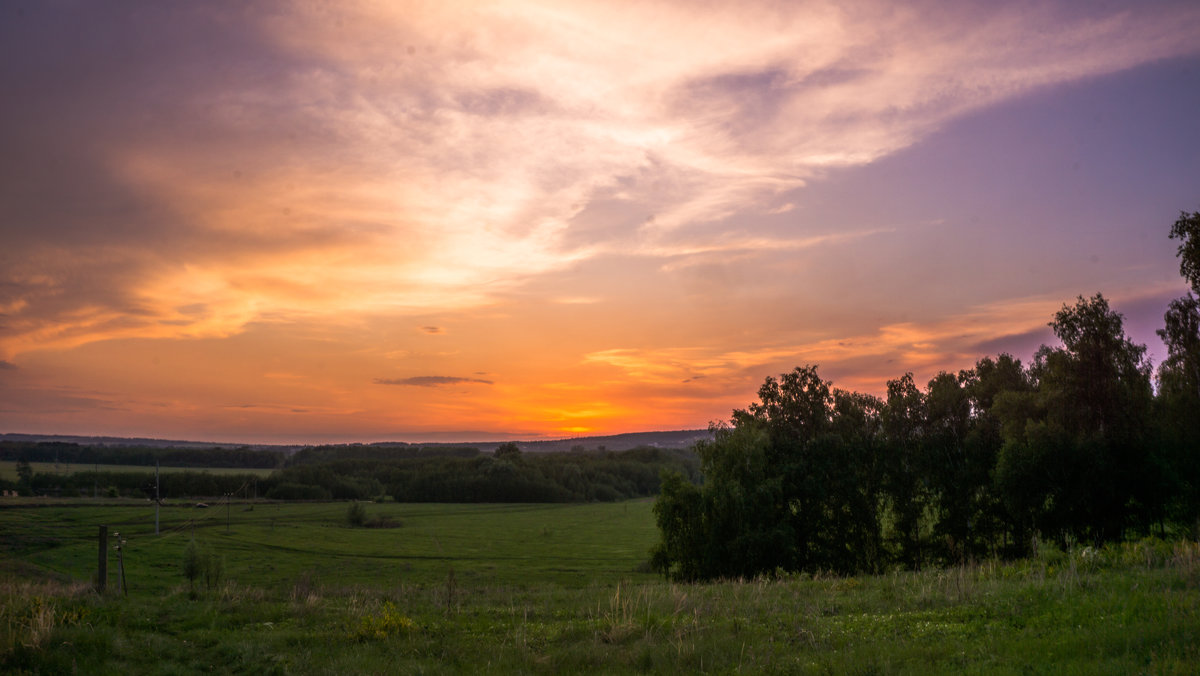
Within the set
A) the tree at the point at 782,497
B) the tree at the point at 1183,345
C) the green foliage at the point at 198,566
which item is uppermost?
the tree at the point at 1183,345

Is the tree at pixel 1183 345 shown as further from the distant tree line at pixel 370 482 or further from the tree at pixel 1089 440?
the distant tree line at pixel 370 482

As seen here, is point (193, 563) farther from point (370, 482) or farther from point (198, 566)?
point (370, 482)

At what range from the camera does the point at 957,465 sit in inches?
1784

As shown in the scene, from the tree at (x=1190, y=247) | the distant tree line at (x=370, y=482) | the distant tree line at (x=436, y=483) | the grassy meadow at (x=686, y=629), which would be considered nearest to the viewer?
the grassy meadow at (x=686, y=629)

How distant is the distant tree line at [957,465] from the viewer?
37656mm

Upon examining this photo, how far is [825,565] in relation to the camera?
45.2m

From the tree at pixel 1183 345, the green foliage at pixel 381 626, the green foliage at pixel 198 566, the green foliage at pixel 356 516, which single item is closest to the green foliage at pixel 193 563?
the green foliage at pixel 198 566

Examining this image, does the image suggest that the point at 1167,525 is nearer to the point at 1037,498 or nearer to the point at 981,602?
the point at 1037,498

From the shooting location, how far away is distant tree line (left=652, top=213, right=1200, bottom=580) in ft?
124

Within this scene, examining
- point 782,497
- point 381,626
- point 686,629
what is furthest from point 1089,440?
point 381,626

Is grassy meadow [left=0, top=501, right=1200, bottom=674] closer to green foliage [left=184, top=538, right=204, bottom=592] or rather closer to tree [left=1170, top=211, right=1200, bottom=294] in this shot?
tree [left=1170, top=211, right=1200, bottom=294]

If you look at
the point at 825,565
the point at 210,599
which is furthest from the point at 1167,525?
the point at 210,599

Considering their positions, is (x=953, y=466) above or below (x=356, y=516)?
above

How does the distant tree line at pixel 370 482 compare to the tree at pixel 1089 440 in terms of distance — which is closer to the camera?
the tree at pixel 1089 440
